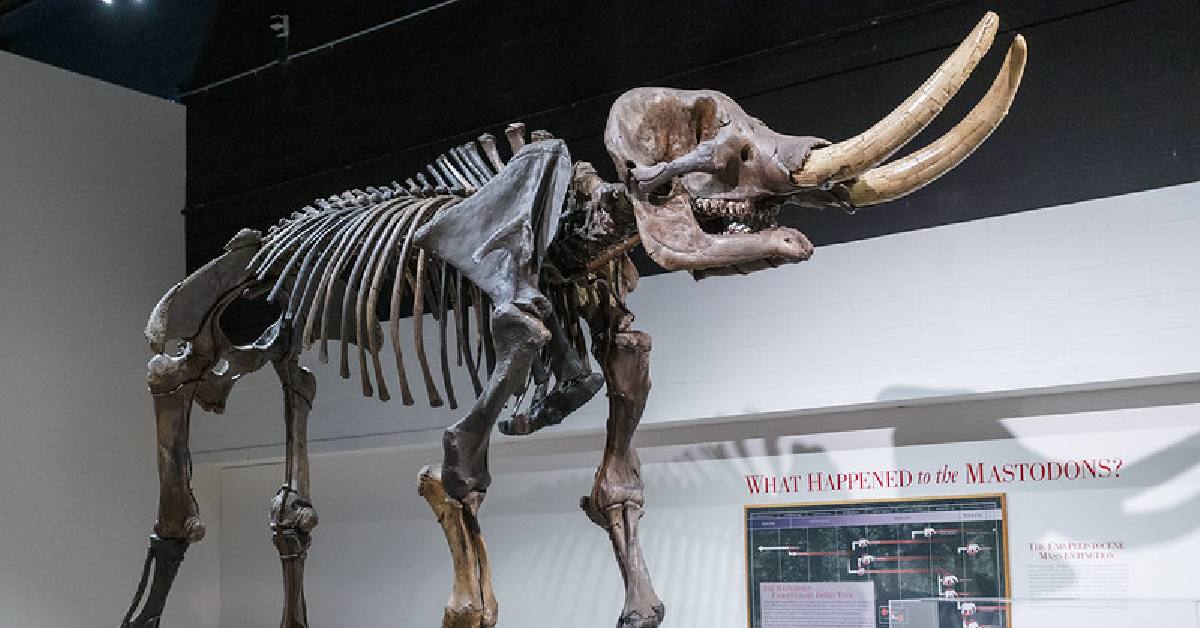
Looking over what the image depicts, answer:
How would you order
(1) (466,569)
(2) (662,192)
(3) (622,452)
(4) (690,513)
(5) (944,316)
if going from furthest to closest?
(4) (690,513) → (5) (944,316) → (3) (622,452) → (1) (466,569) → (2) (662,192)

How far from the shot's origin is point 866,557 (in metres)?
5.48

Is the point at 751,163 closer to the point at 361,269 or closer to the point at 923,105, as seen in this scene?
the point at 923,105

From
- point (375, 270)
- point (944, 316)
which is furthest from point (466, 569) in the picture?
point (944, 316)

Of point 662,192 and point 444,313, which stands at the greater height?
point 662,192

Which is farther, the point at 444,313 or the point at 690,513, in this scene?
the point at 690,513

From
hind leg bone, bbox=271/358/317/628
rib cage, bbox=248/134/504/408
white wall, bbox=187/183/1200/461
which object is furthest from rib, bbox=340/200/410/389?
white wall, bbox=187/183/1200/461

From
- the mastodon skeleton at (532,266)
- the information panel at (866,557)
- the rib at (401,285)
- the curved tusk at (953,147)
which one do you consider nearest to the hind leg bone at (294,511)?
the mastodon skeleton at (532,266)

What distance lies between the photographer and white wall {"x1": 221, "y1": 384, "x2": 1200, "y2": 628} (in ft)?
16.2

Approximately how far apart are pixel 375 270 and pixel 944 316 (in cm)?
215

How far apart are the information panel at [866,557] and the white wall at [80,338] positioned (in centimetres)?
391

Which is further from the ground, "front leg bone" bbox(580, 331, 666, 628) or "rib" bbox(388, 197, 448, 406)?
"rib" bbox(388, 197, 448, 406)

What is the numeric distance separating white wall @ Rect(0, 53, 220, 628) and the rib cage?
2.71 metres

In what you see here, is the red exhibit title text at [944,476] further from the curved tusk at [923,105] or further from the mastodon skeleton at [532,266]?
the curved tusk at [923,105]

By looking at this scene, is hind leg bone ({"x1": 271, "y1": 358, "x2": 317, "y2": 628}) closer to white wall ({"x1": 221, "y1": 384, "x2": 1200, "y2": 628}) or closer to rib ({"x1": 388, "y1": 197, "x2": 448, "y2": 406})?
rib ({"x1": 388, "y1": 197, "x2": 448, "y2": 406})
